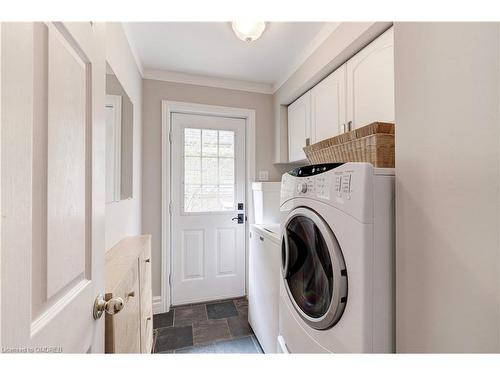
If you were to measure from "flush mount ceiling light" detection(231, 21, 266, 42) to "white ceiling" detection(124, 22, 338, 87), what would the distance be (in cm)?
12

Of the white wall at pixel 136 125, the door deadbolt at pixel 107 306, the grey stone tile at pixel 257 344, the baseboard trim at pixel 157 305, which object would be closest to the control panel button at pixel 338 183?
the door deadbolt at pixel 107 306

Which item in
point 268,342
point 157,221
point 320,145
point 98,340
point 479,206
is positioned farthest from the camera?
point 157,221

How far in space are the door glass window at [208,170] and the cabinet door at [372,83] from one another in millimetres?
1314

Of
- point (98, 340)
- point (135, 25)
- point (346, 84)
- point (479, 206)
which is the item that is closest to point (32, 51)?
point (98, 340)

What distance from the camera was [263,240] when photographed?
162 cm

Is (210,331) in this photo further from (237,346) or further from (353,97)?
(353,97)

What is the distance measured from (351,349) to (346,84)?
1.51 meters

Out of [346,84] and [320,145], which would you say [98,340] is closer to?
[320,145]

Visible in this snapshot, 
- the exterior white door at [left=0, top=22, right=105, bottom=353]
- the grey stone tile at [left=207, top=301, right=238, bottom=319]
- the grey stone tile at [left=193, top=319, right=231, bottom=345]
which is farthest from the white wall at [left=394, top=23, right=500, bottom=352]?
the grey stone tile at [left=207, top=301, right=238, bottom=319]

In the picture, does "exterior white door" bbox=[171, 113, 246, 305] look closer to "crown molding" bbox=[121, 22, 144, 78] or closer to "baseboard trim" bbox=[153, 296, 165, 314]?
"baseboard trim" bbox=[153, 296, 165, 314]

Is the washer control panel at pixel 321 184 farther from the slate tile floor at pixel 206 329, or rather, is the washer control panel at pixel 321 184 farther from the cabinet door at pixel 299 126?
the slate tile floor at pixel 206 329

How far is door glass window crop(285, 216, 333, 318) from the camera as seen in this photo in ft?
2.74

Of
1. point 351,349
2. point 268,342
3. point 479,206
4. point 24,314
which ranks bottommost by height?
point 268,342

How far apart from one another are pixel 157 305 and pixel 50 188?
2094 mm
